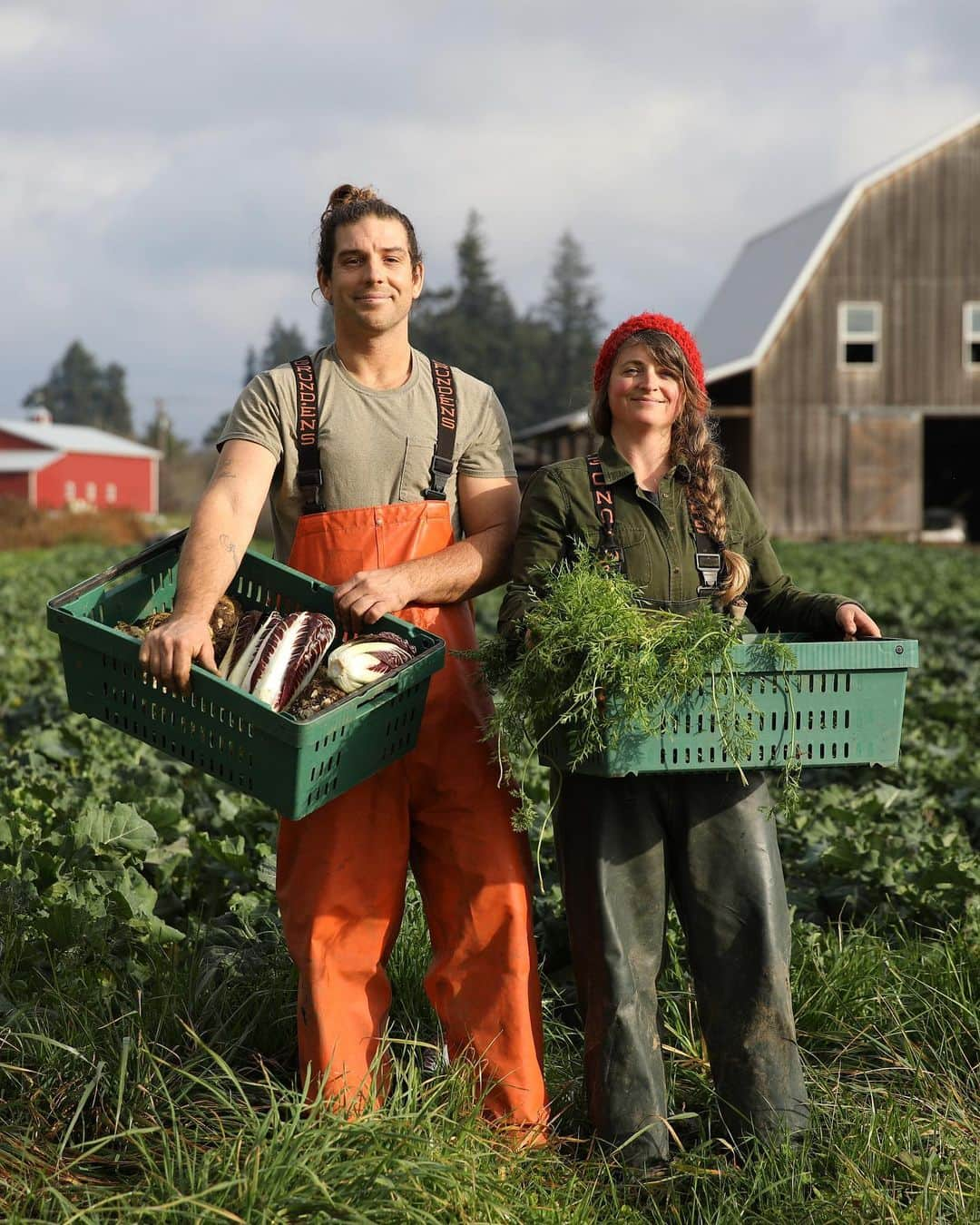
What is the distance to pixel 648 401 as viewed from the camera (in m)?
3.55

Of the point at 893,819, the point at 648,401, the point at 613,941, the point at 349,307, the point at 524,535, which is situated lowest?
the point at 893,819

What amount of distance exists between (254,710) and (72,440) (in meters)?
64.9

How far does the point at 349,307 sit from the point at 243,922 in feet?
6.62

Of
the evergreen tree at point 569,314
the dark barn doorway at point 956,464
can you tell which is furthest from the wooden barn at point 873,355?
the evergreen tree at point 569,314

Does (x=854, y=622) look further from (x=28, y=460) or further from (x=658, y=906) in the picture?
(x=28, y=460)

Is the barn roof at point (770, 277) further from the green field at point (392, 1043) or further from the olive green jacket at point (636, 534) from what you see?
the olive green jacket at point (636, 534)

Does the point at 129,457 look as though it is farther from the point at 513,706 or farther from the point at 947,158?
the point at 513,706

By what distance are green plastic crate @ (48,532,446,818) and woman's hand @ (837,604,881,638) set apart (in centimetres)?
99

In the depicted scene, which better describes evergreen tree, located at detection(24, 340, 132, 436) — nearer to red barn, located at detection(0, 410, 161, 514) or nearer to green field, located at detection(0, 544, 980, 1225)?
red barn, located at detection(0, 410, 161, 514)

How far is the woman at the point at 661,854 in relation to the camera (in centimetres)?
342

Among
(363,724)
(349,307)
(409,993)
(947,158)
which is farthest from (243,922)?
(947,158)

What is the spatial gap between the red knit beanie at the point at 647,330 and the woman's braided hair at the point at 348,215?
0.57 metres

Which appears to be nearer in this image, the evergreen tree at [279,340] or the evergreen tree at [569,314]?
the evergreen tree at [569,314]

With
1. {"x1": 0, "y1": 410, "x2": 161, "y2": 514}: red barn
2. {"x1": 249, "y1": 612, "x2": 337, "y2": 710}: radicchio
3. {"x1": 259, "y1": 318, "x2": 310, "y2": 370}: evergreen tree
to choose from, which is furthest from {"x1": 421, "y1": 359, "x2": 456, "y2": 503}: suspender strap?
{"x1": 259, "y1": 318, "x2": 310, "y2": 370}: evergreen tree
